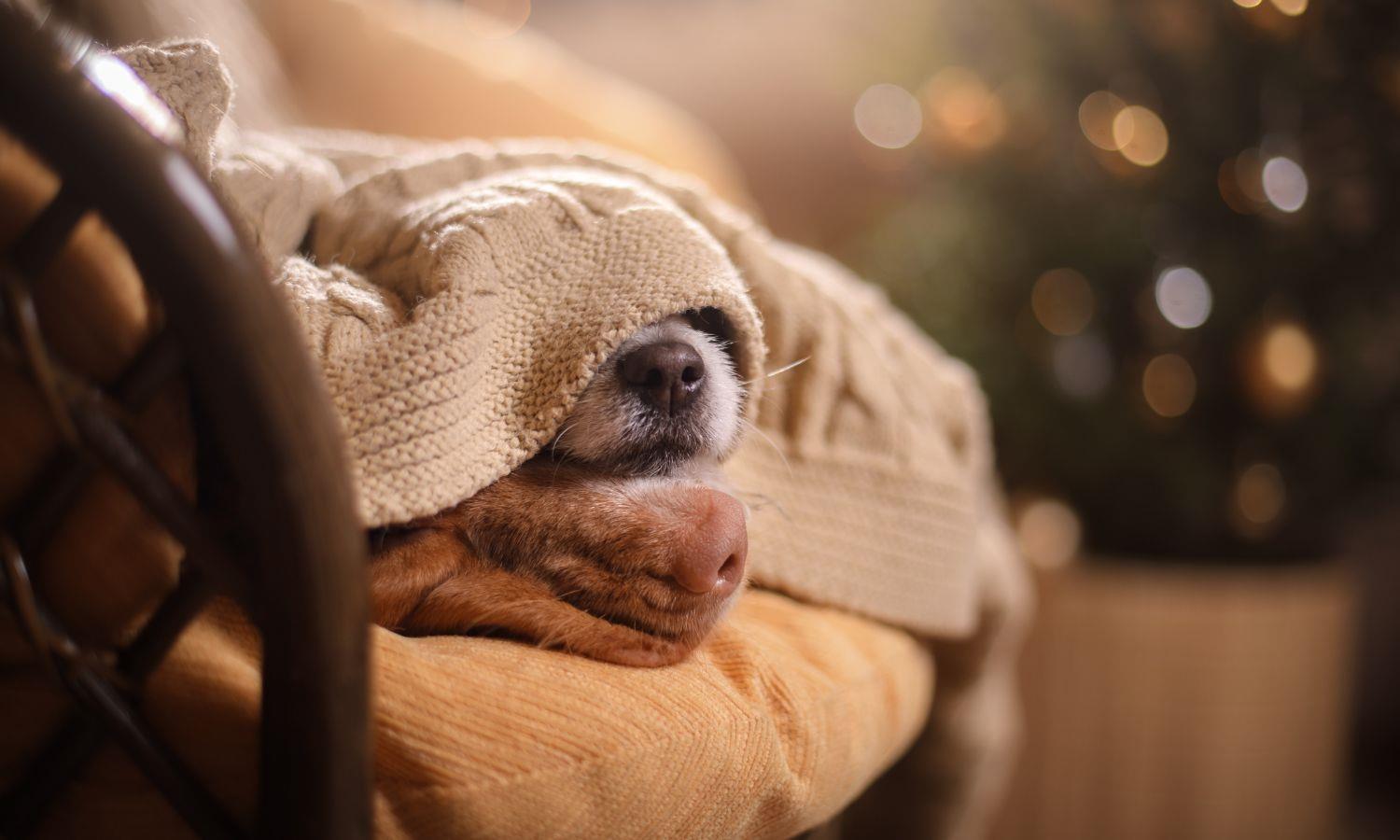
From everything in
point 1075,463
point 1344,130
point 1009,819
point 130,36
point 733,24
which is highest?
point 733,24

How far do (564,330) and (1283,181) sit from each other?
1.39 metres

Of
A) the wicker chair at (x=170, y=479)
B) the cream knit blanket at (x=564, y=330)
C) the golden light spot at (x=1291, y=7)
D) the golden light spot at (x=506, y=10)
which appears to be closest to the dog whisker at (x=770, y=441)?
the cream knit blanket at (x=564, y=330)

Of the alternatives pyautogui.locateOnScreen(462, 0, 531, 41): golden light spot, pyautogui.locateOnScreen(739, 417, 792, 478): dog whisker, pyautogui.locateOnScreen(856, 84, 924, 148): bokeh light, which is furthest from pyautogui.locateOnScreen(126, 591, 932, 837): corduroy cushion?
pyautogui.locateOnScreen(462, 0, 531, 41): golden light spot

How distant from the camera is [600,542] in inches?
21.0

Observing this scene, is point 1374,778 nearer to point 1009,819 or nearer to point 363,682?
point 1009,819

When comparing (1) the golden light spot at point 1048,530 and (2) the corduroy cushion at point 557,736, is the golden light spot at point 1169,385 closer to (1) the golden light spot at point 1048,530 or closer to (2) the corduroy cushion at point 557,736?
(1) the golden light spot at point 1048,530

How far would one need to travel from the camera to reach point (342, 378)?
0.48m

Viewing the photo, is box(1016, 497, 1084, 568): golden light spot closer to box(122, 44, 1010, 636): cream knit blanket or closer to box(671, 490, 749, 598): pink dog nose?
box(122, 44, 1010, 636): cream knit blanket

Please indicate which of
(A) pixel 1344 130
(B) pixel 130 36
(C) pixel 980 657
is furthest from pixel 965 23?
(B) pixel 130 36

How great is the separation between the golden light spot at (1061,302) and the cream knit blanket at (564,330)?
0.79m

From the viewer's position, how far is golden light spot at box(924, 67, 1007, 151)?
1563mm

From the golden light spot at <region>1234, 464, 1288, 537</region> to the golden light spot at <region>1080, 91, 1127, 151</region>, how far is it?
0.61 meters

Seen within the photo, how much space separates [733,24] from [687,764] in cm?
239

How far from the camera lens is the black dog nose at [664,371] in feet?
1.82
